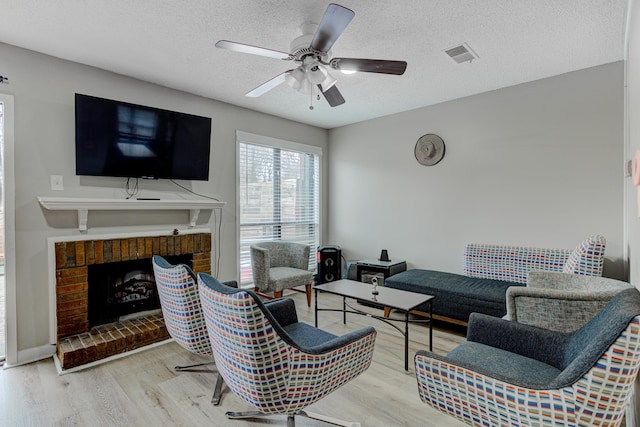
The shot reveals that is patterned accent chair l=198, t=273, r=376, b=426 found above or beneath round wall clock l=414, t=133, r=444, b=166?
beneath

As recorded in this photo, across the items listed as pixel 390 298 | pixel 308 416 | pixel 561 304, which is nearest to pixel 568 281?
pixel 561 304

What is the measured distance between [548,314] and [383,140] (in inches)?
124

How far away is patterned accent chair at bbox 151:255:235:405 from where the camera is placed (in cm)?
197

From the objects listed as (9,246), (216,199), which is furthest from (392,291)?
(9,246)

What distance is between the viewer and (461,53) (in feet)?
8.57

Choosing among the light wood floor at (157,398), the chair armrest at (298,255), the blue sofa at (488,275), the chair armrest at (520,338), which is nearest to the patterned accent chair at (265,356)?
the light wood floor at (157,398)

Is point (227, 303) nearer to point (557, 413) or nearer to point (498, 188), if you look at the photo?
point (557, 413)

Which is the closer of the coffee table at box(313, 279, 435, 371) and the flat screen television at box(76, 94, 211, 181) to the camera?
the coffee table at box(313, 279, 435, 371)

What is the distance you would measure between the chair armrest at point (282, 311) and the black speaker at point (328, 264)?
7.55 ft

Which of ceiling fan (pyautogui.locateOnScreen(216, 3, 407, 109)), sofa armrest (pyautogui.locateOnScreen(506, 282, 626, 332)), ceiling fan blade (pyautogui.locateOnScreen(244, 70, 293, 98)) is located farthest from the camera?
ceiling fan blade (pyautogui.locateOnScreen(244, 70, 293, 98))

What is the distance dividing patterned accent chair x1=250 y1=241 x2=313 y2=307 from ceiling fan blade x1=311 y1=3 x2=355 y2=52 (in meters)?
2.34

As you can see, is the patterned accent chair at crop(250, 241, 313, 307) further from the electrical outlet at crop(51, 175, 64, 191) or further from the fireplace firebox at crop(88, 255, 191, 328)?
the electrical outlet at crop(51, 175, 64, 191)

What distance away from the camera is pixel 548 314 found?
6.42 feet

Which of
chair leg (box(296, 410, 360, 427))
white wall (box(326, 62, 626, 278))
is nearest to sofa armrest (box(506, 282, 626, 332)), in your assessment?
chair leg (box(296, 410, 360, 427))
